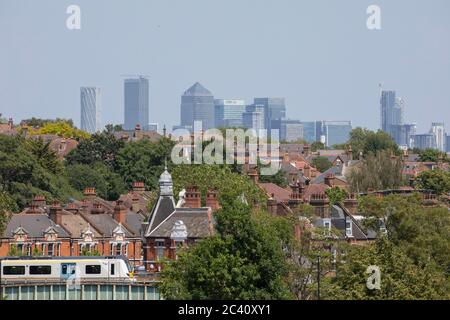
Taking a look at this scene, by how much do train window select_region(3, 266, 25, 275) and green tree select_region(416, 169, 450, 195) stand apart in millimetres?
62226

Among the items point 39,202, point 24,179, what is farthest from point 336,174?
point 39,202

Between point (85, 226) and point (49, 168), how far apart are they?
33.6m

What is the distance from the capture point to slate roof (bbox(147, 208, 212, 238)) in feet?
238

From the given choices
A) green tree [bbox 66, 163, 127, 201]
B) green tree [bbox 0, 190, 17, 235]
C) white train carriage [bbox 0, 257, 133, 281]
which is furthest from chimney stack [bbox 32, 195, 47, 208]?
green tree [bbox 66, 163, 127, 201]

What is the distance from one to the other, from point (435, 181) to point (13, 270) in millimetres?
68030

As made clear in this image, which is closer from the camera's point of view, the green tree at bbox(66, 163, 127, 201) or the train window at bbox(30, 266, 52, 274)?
the train window at bbox(30, 266, 52, 274)

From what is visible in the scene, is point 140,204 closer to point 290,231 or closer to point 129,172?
point 129,172

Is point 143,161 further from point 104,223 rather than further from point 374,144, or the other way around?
point 374,144

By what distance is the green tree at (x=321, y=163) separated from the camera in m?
172

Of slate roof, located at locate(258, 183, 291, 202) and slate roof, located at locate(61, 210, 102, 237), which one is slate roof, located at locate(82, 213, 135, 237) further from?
slate roof, located at locate(258, 183, 291, 202)

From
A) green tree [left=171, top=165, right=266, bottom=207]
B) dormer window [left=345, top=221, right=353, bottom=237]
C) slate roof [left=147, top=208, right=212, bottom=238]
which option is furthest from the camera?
green tree [left=171, top=165, right=266, bottom=207]

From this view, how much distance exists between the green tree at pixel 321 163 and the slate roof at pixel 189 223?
9571 cm

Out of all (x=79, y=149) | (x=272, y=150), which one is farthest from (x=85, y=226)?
(x=272, y=150)

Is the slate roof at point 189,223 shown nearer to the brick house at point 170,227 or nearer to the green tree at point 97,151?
the brick house at point 170,227
